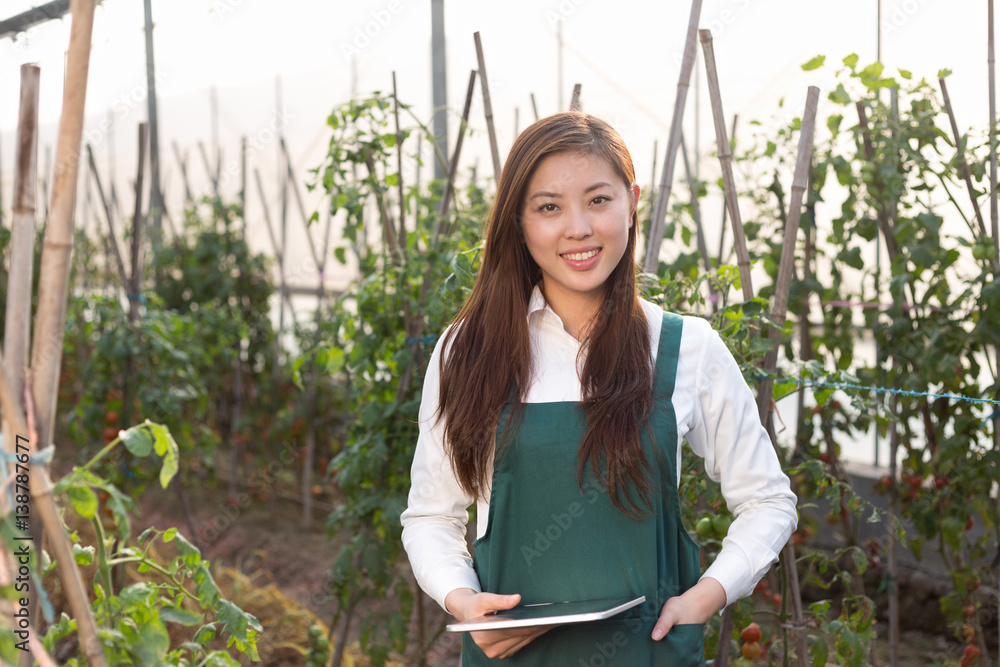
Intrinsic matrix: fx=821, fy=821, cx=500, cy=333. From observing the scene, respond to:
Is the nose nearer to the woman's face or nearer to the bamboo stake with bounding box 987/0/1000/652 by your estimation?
the woman's face

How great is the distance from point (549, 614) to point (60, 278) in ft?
1.92

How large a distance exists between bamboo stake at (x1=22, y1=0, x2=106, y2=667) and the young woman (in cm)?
45

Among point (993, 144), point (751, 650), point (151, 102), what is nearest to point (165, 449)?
point (751, 650)

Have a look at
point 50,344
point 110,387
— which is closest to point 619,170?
point 50,344

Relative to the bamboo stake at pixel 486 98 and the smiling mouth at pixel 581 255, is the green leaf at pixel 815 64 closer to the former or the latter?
the bamboo stake at pixel 486 98

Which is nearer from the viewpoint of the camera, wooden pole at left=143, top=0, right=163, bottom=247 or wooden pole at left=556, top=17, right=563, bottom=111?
wooden pole at left=143, top=0, right=163, bottom=247

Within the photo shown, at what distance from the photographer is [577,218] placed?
99 centimetres

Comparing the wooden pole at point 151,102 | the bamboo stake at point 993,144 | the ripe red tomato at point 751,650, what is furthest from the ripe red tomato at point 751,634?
the wooden pole at point 151,102

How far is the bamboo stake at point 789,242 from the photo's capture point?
1.35 meters

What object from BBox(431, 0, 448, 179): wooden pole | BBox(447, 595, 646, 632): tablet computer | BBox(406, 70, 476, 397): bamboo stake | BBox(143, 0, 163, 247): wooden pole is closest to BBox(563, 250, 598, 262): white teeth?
BBox(447, 595, 646, 632): tablet computer

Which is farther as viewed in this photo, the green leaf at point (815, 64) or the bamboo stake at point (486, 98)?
the green leaf at point (815, 64)

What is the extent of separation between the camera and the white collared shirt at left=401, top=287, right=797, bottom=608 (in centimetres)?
96

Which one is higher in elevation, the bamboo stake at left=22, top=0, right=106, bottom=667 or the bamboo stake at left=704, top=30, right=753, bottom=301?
the bamboo stake at left=704, top=30, right=753, bottom=301

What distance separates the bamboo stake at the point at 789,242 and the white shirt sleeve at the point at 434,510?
583 millimetres
